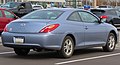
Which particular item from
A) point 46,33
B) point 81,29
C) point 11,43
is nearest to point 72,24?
point 81,29

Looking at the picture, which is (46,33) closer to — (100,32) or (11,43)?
(11,43)

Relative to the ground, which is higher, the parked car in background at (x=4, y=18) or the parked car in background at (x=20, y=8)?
the parked car in background at (x=4, y=18)

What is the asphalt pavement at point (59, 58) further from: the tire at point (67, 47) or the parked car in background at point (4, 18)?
the parked car in background at point (4, 18)

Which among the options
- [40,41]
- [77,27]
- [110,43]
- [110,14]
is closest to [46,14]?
[77,27]

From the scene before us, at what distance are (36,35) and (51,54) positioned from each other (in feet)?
5.84

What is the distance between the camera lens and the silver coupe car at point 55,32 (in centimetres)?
1017

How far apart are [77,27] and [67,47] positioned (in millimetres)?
736

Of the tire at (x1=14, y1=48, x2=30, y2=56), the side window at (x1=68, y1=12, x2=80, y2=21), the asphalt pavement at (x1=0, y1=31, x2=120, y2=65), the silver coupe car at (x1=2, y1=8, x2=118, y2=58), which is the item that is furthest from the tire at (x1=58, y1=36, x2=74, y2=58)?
the tire at (x1=14, y1=48, x2=30, y2=56)

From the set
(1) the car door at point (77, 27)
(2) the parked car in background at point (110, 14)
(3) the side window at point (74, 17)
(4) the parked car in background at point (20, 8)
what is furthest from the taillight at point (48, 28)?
(4) the parked car in background at point (20, 8)

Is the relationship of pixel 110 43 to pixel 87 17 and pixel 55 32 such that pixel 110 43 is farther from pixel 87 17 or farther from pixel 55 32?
pixel 55 32

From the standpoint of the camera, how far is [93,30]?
11828mm

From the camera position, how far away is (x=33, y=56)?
1123 centimetres

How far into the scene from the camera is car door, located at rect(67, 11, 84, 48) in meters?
11.0

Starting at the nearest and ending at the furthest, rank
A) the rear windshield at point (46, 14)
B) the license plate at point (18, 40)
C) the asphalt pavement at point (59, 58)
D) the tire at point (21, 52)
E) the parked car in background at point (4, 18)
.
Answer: the asphalt pavement at point (59, 58)
the license plate at point (18, 40)
the rear windshield at point (46, 14)
the tire at point (21, 52)
the parked car in background at point (4, 18)
